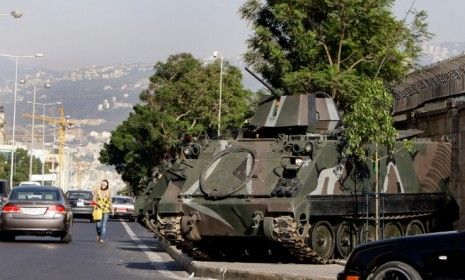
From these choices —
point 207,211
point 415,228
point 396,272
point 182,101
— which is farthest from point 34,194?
point 182,101

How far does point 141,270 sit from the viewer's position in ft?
69.1

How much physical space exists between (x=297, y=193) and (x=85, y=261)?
15.1 ft

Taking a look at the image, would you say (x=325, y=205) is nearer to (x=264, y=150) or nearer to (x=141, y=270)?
(x=264, y=150)

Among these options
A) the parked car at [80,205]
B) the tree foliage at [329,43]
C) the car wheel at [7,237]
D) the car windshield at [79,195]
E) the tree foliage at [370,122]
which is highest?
the tree foliage at [329,43]

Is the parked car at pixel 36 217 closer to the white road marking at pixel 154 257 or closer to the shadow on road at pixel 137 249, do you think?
the shadow on road at pixel 137 249

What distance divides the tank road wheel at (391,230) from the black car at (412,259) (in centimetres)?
1018

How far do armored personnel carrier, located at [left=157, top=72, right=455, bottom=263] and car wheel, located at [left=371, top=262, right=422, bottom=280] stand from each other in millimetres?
7442

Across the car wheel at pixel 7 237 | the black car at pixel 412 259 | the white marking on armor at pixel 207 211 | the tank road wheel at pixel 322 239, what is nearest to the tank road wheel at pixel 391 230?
the tank road wheel at pixel 322 239

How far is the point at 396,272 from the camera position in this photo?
12617mm

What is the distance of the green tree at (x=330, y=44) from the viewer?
3506 cm

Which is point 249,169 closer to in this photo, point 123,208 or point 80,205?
point 80,205

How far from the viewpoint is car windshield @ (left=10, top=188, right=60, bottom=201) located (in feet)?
102

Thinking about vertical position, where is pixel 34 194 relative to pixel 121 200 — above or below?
below

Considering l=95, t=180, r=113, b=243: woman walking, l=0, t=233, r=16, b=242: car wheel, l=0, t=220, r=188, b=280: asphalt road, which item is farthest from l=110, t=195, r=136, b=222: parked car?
l=0, t=233, r=16, b=242: car wheel
